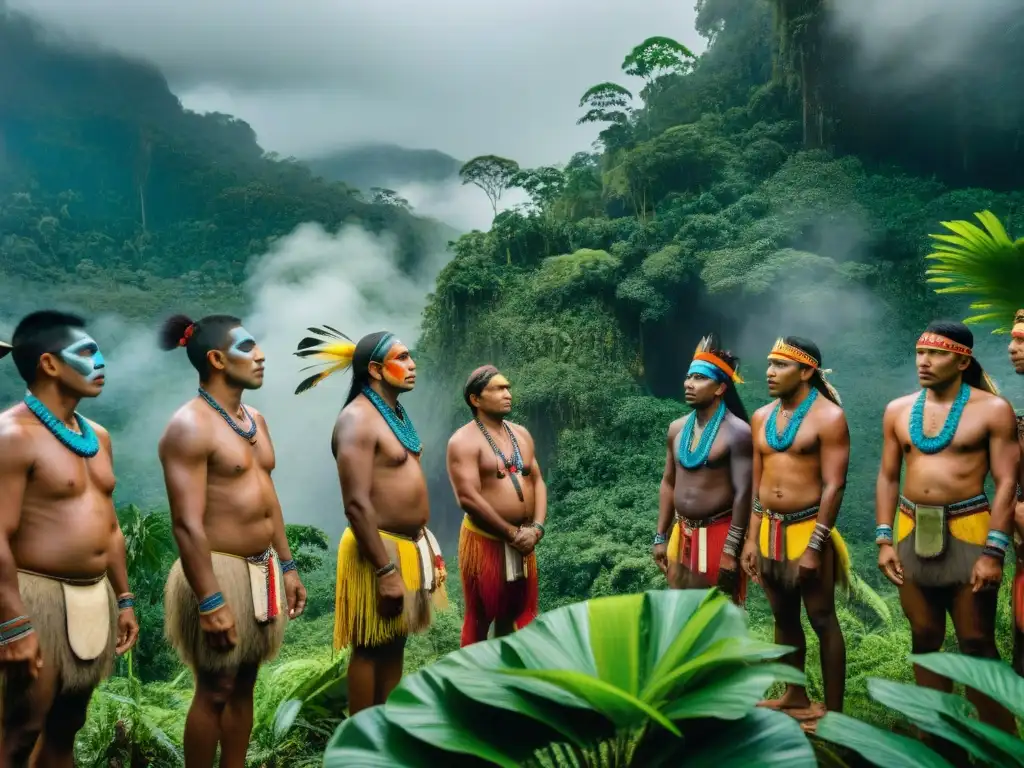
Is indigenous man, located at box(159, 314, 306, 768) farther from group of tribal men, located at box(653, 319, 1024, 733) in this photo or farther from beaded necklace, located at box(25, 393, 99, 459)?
group of tribal men, located at box(653, 319, 1024, 733)

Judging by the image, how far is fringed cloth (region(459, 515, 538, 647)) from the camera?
4371mm

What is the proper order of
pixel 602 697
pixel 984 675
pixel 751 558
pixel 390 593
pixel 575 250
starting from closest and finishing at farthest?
pixel 602 697
pixel 984 675
pixel 390 593
pixel 751 558
pixel 575 250

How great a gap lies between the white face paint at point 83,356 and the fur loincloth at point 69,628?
2.22 ft

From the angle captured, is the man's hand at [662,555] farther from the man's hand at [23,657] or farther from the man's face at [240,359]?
the man's hand at [23,657]

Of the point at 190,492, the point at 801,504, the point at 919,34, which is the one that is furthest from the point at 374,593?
the point at 919,34

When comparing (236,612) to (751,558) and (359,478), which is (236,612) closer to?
(359,478)

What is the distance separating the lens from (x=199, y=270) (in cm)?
2214

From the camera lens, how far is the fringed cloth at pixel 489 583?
172 inches

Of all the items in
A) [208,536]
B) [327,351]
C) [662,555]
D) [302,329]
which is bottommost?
[662,555]

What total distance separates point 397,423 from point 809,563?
1.94 metres

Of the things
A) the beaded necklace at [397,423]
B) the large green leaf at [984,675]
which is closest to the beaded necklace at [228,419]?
the beaded necklace at [397,423]

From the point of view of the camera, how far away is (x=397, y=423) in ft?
12.5

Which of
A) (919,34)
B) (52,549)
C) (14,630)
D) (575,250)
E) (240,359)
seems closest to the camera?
(14,630)

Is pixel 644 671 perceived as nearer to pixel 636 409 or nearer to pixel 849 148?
pixel 636 409
